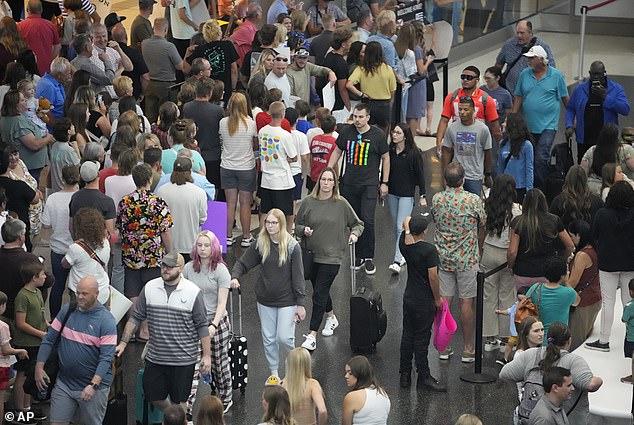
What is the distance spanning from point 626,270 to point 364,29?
8.07 meters

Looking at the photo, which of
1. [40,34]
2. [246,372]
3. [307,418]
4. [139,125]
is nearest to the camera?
[307,418]

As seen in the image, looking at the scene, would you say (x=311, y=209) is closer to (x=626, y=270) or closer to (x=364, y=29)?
(x=626, y=270)

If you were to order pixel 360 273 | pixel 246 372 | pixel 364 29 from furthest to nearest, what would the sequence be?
pixel 364 29 → pixel 360 273 → pixel 246 372

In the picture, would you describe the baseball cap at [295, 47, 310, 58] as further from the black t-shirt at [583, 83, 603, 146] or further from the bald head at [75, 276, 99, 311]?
the bald head at [75, 276, 99, 311]

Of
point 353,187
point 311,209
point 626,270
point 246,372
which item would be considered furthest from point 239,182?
point 626,270

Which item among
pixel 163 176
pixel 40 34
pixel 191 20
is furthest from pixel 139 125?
pixel 191 20

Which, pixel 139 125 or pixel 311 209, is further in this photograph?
pixel 139 125

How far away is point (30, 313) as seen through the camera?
10.4m

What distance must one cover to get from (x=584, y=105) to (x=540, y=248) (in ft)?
16.7

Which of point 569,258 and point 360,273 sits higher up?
point 569,258

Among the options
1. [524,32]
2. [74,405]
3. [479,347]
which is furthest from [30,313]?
[524,32]

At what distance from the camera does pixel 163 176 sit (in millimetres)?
12781

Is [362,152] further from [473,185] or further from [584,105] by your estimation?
[584,105]

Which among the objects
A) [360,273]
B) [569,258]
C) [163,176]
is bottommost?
[360,273]
